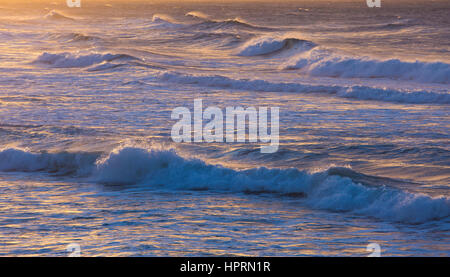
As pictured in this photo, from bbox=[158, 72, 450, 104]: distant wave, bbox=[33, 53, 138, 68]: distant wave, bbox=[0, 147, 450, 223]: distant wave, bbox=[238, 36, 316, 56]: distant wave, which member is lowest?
bbox=[0, 147, 450, 223]: distant wave

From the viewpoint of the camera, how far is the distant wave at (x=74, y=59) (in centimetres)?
3444

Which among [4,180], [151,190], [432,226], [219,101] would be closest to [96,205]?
[151,190]

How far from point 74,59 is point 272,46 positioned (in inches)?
536

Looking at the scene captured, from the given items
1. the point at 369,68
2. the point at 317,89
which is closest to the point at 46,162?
the point at 317,89

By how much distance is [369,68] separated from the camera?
3156cm

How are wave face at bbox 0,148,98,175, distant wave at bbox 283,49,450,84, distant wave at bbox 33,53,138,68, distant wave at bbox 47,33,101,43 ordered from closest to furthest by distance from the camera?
wave face at bbox 0,148,98,175
distant wave at bbox 283,49,450,84
distant wave at bbox 33,53,138,68
distant wave at bbox 47,33,101,43

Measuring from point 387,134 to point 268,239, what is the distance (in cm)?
781

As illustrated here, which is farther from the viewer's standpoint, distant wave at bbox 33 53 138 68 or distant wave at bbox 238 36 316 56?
distant wave at bbox 238 36 316 56

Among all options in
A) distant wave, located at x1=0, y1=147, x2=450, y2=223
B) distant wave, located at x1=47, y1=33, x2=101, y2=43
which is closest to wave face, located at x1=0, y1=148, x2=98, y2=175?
distant wave, located at x1=0, y1=147, x2=450, y2=223

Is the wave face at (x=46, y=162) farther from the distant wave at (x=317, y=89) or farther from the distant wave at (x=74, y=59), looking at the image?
the distant wave at (x=74, y=59)

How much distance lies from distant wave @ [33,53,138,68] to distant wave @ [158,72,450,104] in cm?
745

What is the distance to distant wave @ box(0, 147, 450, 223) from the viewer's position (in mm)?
10172

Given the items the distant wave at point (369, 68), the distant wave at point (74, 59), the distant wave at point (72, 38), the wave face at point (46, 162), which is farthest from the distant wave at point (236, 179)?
the distant wave at point (72, 38)

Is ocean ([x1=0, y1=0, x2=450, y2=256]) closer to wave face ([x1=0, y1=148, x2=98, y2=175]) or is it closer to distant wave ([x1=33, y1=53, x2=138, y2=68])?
wave face ([x1=0, y1=148, x2=98, y2=175])
